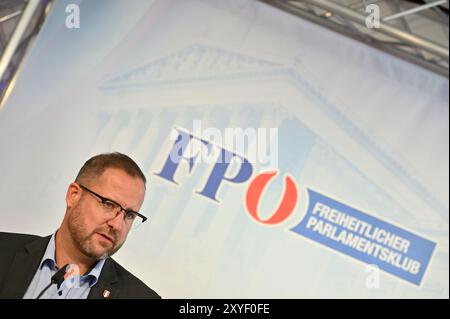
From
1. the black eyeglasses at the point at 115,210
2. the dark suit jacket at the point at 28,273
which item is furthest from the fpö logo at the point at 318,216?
the black eyeglasses at the point at 115,210

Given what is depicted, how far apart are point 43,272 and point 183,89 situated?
2.57 metres

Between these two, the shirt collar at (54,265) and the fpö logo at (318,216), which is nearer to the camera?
the shirt collar at (54,265)

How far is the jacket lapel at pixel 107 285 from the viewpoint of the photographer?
2.02 meters

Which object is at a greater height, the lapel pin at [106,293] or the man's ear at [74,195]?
the man's ear at [74,195]

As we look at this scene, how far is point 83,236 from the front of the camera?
2.00 metres

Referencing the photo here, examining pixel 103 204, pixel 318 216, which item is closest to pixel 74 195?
pixel 103 204

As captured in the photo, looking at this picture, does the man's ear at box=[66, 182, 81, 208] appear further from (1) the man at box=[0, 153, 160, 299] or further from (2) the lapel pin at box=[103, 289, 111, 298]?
(2) the lapel pin at box=[103, 289, 111, 298]

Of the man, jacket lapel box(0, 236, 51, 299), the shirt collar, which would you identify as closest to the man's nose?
the man

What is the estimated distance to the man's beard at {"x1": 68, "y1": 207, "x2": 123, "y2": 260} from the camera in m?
1.99

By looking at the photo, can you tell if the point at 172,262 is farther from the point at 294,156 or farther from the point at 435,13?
the point at 435,13

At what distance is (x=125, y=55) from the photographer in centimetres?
429

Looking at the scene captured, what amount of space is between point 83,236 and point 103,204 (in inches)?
4.5

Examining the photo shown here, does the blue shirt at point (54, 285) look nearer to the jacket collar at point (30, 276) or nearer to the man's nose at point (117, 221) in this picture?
the jacket collar at point (30, 276)

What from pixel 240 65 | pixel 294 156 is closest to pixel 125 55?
pixel 240 65
